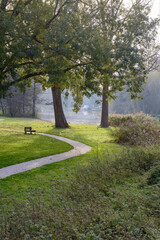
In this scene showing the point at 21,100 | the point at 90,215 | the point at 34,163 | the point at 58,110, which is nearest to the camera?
the point at 90,215

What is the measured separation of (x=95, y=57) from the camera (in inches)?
340

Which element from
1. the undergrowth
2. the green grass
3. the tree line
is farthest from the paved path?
the tree line

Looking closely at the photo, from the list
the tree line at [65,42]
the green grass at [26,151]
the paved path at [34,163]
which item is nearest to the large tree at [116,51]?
the tree line at [65,42]

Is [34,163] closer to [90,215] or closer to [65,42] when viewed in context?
[65,42]

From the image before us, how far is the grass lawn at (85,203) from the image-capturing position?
295 cm

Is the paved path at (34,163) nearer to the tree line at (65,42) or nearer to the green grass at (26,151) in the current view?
the green grass at (26,151)

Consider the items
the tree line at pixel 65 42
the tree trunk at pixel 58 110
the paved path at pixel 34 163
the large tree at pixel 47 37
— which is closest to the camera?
the paved path at pixel 34 163

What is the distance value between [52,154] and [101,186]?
521 centimetres

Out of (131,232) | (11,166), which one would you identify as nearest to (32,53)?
(11,166)

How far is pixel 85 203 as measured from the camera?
157 inches

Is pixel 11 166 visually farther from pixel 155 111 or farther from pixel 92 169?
pixel 155 111

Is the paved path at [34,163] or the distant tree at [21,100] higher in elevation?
the distant tree at [21,100]

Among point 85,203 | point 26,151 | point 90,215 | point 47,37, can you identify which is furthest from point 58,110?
point 90,215

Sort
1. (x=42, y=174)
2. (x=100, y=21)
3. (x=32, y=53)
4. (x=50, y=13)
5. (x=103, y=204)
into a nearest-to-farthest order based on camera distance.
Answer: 1. (x=103, y=204)
2. (x=42, y=174)
3. (x=32, y=53)
4. (x=50, y=13)
5. (x=100, y=21)
